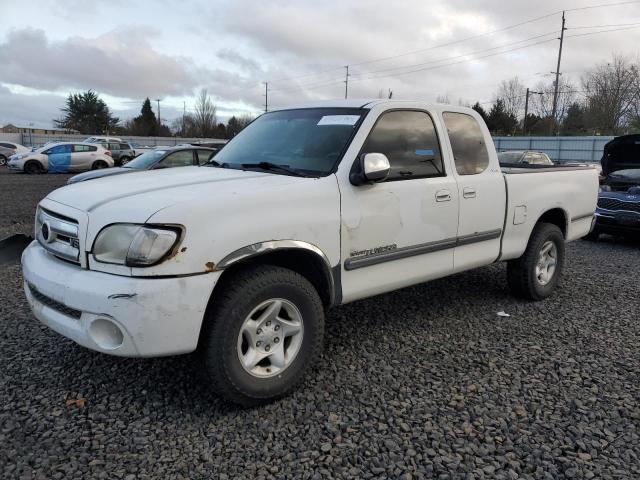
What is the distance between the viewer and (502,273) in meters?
6.59

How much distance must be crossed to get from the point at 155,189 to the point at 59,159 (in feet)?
81.6

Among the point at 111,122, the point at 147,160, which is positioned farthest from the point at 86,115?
the point at 147,160

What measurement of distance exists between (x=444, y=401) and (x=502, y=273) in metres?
3.67

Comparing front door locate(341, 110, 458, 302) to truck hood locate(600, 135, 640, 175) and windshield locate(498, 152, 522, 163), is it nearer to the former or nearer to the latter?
truck hood locate(600, 135, 640, 175)

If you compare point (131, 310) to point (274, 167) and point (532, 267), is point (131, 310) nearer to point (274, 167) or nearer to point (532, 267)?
point (274, 167)

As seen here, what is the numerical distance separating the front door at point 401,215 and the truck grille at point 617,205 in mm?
6117

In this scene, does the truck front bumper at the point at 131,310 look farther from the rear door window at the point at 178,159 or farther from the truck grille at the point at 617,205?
the rear door window at the point at 178,159

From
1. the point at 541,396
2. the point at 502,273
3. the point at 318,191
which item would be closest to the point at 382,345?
the point at 541,396

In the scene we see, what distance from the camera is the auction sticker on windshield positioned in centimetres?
383

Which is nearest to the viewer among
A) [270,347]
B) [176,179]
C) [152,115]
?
[270,347]

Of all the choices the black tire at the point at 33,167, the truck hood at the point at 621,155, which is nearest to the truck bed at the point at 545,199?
the truck hood at the point at 621,155

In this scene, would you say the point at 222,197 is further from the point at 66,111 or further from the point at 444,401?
the point at 66,111

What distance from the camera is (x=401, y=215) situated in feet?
12.4

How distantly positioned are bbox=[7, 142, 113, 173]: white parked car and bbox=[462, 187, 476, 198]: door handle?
2464 cm
